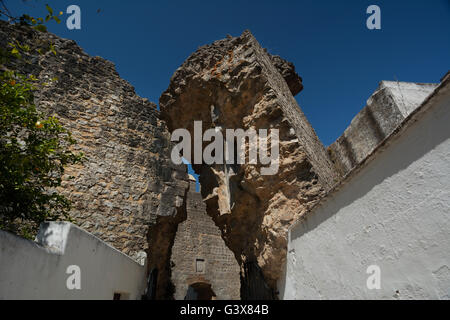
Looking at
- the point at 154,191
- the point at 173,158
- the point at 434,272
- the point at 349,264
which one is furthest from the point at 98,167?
the point at 434,272

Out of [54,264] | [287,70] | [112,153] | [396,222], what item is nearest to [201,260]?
[112,153]

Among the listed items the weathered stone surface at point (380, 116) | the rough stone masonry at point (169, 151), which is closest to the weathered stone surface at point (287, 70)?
the rough stone masonry at point (169, 151)

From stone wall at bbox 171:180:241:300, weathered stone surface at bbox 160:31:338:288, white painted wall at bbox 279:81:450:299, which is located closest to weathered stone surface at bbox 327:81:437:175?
weathered stone surface at bbox 160:31:338:288

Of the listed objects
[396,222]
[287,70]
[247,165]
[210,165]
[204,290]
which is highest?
[287,70]

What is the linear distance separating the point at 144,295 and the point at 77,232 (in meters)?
3.86

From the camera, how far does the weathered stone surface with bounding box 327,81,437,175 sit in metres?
6.05

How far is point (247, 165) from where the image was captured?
506 centimetres

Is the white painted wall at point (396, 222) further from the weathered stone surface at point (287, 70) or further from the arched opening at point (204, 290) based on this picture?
the arched opening at point (204, 290)

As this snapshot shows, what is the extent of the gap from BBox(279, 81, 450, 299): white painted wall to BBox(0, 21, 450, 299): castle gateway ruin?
7cm

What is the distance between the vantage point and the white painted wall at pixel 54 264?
86.4 inches

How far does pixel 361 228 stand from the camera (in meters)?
2.83

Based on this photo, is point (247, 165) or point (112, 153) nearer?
point (247, 165)

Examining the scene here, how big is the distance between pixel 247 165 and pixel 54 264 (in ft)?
10.5

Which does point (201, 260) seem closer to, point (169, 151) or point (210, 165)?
point (169, 151)
